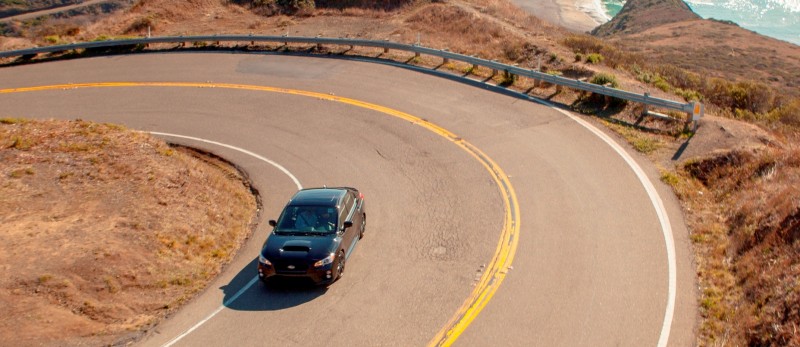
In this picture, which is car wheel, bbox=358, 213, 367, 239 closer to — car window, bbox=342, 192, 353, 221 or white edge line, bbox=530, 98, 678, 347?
car window, bbox=342, 192, 353, 221

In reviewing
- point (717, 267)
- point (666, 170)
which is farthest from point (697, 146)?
point (717, 267)

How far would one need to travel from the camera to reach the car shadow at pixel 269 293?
13.2 m

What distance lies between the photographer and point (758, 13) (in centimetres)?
10906

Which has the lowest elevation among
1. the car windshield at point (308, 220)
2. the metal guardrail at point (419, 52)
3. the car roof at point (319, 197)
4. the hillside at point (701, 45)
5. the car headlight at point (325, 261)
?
the hillside at point (701, 45)

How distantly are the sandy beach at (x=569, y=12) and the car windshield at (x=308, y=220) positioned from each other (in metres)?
57.8

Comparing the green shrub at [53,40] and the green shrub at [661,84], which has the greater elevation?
the green shrub at [661,84]

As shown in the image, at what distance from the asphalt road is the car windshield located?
112cm

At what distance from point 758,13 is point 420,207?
112422 mm

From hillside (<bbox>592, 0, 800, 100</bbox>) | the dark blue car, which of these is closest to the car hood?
the dark blue car

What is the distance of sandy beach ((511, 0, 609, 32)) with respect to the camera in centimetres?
7038

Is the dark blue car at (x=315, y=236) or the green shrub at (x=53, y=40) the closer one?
the dark blue car at (x=315, y=236)

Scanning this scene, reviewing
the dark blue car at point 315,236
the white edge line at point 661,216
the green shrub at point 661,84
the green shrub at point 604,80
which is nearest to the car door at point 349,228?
the dark blue car at point 315,236

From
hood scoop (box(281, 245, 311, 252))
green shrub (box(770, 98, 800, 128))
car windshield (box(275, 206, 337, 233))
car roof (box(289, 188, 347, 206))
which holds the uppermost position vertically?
green shrub (box(770, 98, 800, 128))

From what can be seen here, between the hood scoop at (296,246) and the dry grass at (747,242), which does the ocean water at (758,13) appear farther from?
the hood scoop at (296,246)
